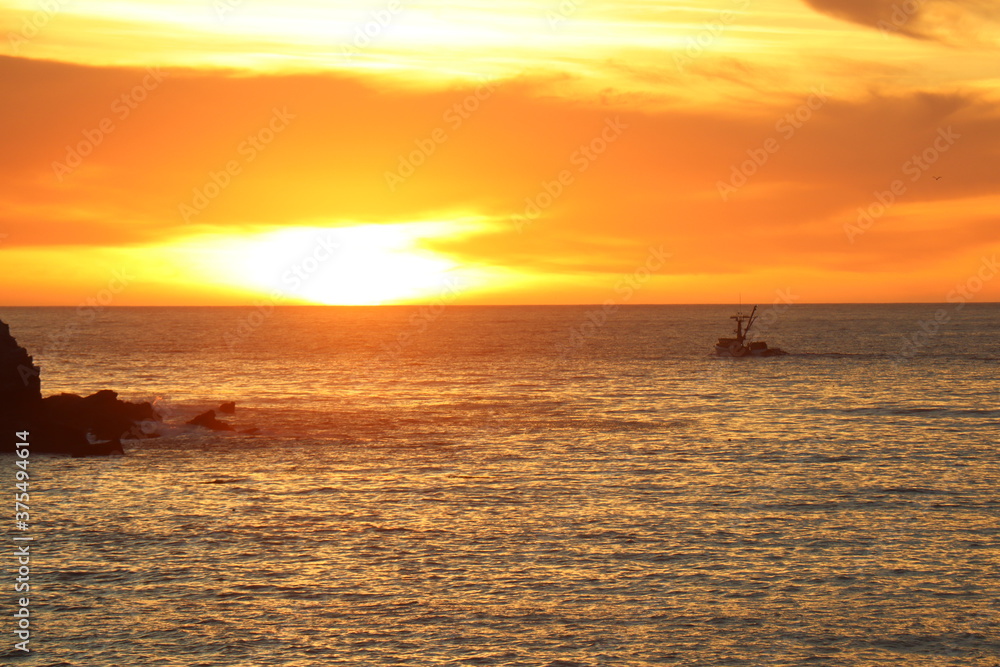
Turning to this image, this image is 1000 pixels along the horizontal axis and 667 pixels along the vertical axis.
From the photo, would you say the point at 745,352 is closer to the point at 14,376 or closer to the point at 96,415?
the point at 96,415

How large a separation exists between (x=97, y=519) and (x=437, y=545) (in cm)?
1462

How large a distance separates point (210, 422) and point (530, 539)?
1442 inches

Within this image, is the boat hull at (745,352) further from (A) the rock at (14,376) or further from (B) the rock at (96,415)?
(A) the rock at (14,376)

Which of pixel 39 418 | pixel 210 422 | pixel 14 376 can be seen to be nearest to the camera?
pixel 14 376

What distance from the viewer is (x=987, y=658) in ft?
78.3

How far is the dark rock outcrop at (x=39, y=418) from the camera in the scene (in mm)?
54406

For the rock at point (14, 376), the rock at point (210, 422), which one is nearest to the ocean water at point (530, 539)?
the rock at point (210, 422)

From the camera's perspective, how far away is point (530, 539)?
115ft

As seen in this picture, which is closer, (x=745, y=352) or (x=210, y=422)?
(x=210, y=422)

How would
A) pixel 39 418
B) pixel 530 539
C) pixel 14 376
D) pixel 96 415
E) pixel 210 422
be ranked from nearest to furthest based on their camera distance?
pixel 530 539 → pixel 14 376 → pixel 39 418 → pixel 96 415 → pixel 210 422

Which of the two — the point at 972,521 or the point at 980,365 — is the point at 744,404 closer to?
the point at 972,521

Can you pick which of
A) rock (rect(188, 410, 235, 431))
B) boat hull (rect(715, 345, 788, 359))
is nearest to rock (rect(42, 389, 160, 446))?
rock (rect(188, 410, 235, 431))

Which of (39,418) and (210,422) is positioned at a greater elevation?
(39,418)

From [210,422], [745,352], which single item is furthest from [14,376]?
[745,352]
